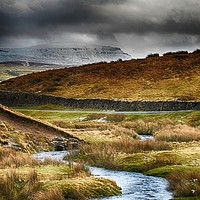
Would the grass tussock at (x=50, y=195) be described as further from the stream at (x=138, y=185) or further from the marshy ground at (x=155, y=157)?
the marshy ground at (x=155, y=157)

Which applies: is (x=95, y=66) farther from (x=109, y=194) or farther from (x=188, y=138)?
(x=109, y=194)

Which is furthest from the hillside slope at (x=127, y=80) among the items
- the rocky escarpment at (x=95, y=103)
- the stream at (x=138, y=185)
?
the stream at (x=138, y=185)

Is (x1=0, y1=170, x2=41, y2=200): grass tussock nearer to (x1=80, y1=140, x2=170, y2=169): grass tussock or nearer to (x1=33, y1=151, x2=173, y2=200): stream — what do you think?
(x1=33, y1=151, x2=173, y2=200): stream

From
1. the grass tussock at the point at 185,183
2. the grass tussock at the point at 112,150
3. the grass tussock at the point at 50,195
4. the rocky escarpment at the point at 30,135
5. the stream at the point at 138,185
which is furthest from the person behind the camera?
the rocky escarpment at the point at 30,135

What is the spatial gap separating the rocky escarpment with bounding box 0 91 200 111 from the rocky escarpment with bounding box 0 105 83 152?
40.0 meters

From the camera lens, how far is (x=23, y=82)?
447 ft

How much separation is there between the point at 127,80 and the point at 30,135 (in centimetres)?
8140

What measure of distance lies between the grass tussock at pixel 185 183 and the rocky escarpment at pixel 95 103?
2159 inches

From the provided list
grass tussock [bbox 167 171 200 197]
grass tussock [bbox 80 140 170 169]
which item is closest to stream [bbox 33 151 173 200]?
grass tussock [bbox 167 171 200 197]

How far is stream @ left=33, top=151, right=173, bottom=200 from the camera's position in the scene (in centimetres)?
1841

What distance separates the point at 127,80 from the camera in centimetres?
11725

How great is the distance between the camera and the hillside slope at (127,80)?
10044 centimetres

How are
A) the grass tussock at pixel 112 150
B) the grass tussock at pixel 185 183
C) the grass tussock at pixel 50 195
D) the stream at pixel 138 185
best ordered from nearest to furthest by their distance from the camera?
the grass tussock at pixel 50 195 → the grass tussock at pixel 185 183 → the stream at pixel 138 185 → the grass tussock at pixel 112 150

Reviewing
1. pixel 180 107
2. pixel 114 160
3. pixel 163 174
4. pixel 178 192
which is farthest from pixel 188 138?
pixel 180 107
